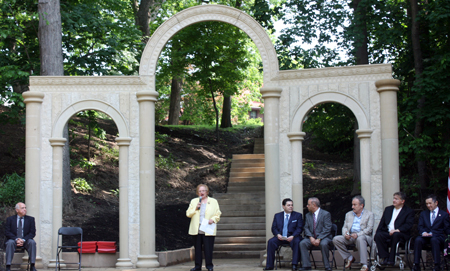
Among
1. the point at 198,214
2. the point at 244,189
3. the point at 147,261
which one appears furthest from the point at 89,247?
the point at 244,189

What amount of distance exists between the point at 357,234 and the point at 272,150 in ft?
7.32

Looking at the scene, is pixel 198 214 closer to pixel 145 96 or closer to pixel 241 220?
pixel 145 96

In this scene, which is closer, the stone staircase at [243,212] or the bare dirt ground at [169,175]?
the stone staircase at [243,212]

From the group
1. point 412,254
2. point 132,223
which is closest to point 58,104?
point 132,223

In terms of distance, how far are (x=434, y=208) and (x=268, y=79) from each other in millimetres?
3706

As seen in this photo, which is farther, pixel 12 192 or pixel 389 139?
pixel 12 192

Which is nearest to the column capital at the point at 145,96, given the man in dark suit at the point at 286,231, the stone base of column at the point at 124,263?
the stone base of column at the point at 124,263

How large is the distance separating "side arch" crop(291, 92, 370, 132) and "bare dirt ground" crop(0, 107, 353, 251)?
14.8 ft

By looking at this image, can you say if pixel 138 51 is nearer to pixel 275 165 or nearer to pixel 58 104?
pixel 58 104

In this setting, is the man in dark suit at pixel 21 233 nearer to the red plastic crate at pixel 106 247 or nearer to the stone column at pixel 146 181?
the red plastic crate at pixel 106 247

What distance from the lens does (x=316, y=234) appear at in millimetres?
8203

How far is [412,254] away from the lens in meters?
8.09

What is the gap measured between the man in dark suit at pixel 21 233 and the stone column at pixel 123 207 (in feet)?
5.03

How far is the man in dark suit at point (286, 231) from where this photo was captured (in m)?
8.14
